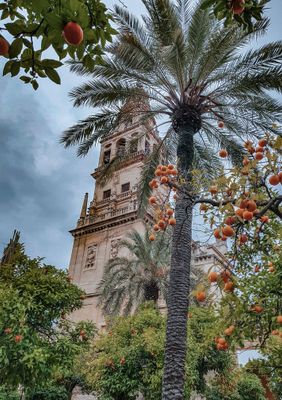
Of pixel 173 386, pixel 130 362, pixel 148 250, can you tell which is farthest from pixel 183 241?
pixel 148 250

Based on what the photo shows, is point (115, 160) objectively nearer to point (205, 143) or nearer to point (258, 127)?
point (205, 143)

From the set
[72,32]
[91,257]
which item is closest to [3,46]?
[72,32]

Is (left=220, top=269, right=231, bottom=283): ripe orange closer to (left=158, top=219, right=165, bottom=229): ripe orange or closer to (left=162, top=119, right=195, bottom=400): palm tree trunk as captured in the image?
(left=158, top=219, right=165, bottom=229): ripe orange

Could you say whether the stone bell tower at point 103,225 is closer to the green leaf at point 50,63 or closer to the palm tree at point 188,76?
the palm tree at point 188,76

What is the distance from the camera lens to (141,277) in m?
17.9

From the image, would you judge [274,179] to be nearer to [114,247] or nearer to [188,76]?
[188,76]

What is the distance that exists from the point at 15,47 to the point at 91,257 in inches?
1091

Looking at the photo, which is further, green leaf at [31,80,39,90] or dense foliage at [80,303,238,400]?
dense foliage at [80,303,238,400]

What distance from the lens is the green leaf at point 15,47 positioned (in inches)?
67.2

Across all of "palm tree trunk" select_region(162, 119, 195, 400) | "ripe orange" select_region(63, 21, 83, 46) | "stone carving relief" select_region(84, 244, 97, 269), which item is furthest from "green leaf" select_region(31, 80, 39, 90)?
"stone carving relief" select_region(84, 244, 97, 269)

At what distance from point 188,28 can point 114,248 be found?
20250mm

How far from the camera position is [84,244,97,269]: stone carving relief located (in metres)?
28.4

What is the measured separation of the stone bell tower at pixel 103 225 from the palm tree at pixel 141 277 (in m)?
7.51

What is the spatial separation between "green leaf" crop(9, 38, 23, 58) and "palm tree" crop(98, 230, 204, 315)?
49.6 ft
